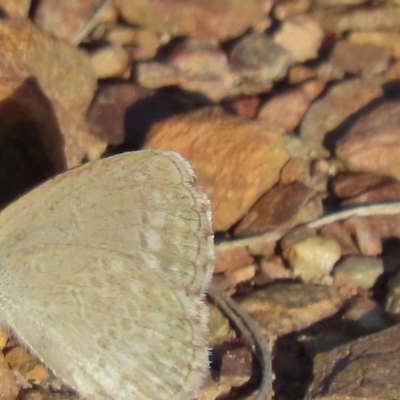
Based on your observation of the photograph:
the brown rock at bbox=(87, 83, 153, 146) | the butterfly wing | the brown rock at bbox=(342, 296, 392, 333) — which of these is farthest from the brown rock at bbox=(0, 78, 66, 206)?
the brown rock at bbox=(342, 296, 392, 333)

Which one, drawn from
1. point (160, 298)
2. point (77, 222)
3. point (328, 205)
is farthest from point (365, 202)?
point (77, 222)

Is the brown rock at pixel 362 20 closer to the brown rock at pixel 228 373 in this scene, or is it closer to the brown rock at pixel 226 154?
the brown rock at pixel 226 154

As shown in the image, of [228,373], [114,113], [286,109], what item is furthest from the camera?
[286,109]

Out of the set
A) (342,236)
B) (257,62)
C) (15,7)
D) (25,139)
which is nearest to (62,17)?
(15,7)

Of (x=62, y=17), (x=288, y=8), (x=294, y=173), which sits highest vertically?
(x=62, y=17)

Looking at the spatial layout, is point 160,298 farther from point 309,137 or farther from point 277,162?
point 309,137

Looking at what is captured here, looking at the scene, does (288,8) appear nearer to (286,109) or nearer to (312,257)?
(286,109)

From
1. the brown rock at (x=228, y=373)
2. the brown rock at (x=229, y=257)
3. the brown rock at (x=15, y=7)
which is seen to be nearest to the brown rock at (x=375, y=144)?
the brown rock at (x=229, y=257)

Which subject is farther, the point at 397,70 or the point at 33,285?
the point at 397,70
